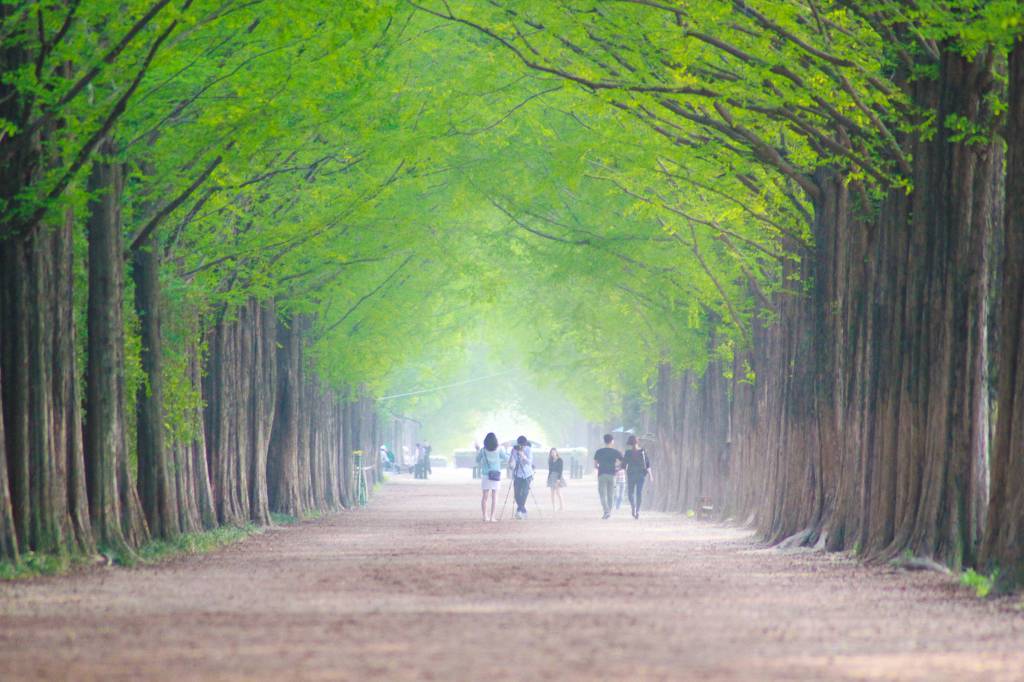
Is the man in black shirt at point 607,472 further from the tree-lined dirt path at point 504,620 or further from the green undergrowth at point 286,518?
the tree-lined dirt path at point 504,620

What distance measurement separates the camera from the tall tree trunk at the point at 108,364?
2109 centimetres

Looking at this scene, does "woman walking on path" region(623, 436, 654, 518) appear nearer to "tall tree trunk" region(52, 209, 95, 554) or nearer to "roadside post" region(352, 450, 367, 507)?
"roadside post" region(352, 450, 367, 507)

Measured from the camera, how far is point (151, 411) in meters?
23.9

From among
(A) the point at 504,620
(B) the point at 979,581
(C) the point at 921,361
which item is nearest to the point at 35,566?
(A) the point at 504,620

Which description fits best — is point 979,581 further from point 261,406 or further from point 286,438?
point 286,438

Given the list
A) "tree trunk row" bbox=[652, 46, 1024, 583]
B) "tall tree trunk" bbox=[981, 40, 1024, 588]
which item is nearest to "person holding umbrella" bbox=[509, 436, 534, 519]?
"tree trunk row" bbox=[652, 46, 1024, 583]

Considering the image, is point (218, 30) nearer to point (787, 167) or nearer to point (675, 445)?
point (787, 167)

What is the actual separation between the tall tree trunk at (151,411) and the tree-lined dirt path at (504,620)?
1.22 meters

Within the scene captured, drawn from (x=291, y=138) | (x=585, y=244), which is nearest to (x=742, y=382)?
(x=585, y=244)

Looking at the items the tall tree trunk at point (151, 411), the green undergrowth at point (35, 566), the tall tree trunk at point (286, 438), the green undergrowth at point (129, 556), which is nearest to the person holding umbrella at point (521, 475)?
the tall tree trunk at point (286, 438)

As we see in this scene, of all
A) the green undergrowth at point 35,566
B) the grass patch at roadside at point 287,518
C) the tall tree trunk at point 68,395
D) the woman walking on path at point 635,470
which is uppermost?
the tall tree trunk at point 68,395

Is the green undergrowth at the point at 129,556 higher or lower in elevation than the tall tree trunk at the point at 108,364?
lower

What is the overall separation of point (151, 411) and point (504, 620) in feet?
37.7

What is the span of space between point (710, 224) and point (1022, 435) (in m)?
15.3
